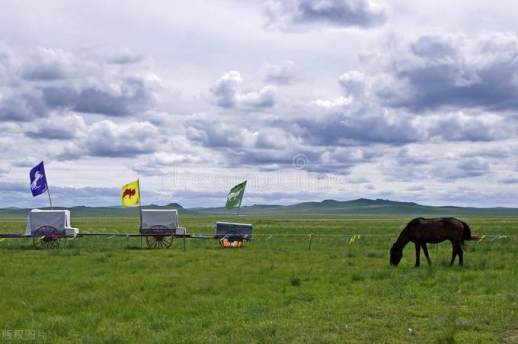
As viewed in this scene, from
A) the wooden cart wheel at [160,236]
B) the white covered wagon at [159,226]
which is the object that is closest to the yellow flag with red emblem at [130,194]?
the white covered wagon at [159,226]

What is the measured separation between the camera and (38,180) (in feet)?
129

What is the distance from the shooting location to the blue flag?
39.2m

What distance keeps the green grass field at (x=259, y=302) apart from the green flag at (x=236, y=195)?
16.4 meters

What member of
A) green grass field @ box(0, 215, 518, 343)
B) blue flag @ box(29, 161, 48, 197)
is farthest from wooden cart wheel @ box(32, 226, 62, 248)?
green grass field @ box(0, 215, 518, 343)

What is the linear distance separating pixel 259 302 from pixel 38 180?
94.5 feet

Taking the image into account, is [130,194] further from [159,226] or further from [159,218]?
[159,226]

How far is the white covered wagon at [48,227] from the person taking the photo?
35625 millimetres

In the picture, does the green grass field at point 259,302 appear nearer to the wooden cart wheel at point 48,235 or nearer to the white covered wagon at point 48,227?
the wooden cart wheel at point 48,235

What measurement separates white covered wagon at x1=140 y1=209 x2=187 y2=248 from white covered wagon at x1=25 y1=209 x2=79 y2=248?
436cm

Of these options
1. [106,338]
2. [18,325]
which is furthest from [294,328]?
[18,325]

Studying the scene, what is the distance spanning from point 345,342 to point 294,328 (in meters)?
1.33

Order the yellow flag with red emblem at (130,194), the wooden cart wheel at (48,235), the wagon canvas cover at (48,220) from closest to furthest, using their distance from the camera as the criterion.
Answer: the wooden cart wheel at (48,235) < the wagon canvas cover at (48,220) < the yellow flag with red emblem at (130,194)

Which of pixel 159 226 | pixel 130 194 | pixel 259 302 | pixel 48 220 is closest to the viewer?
pixel 259 302

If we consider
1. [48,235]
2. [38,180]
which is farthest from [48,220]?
[38,180]
